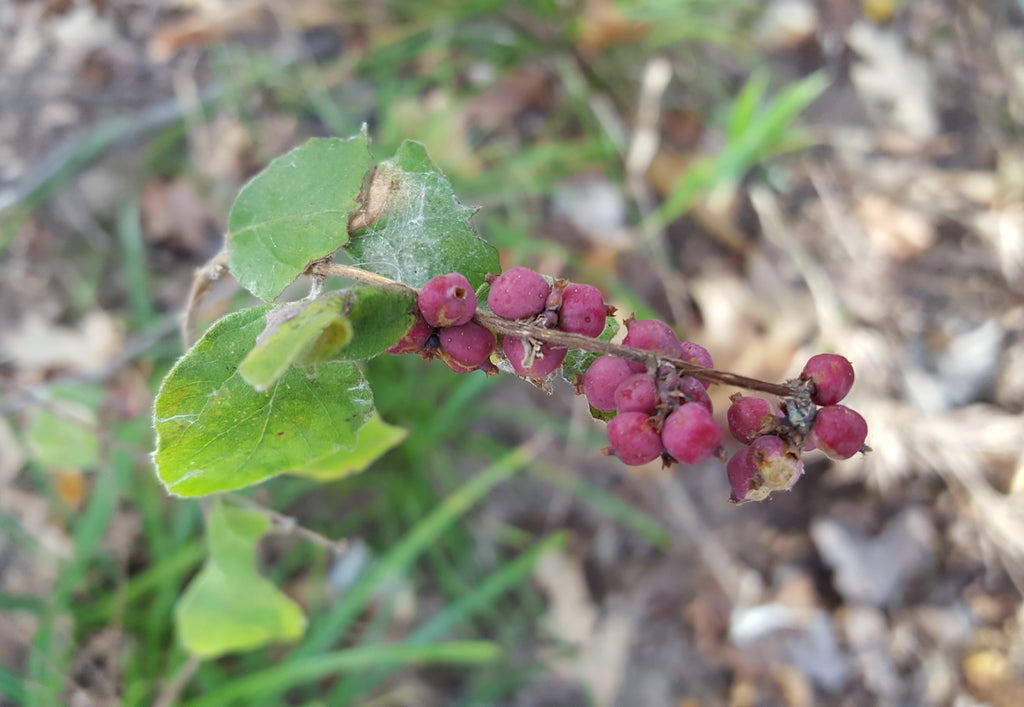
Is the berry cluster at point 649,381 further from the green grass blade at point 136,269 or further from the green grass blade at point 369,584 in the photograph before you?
the green grass blade at point 136,269

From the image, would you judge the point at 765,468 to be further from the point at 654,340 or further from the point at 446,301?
the point at 446,301

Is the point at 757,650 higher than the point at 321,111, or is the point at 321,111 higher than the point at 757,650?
the point at 321,111

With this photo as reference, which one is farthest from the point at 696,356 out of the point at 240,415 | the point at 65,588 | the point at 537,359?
the point at 65,588

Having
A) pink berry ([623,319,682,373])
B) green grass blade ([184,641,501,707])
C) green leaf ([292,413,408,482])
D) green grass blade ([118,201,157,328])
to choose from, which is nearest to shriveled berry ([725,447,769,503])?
pink berry ([623,319,682,373])

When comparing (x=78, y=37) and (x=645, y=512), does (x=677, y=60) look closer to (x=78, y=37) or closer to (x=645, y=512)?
(x=645, y=512)

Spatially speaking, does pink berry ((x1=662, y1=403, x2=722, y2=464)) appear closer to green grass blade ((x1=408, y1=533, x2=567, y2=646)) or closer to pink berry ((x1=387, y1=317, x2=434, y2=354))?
pink berry ((x1=387, y1=317, x2=434, y2=354))

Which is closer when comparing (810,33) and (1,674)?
(1,674)

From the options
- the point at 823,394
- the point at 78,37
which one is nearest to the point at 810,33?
the point at 823,394
